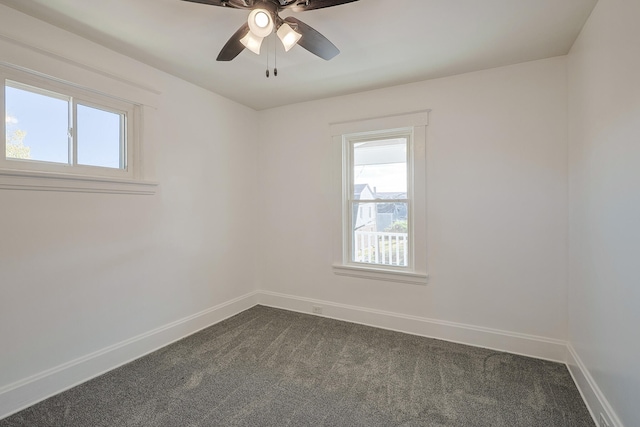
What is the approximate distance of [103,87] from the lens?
87.7 inches

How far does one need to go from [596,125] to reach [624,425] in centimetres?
165

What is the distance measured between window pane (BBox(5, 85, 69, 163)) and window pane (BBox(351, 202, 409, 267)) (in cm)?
266

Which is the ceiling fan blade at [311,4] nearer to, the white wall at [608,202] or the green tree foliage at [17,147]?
the white wall at [608,202]

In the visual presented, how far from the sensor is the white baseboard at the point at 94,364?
1.79m

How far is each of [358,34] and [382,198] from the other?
163cm

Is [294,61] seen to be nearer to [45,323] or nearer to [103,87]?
[103,87]

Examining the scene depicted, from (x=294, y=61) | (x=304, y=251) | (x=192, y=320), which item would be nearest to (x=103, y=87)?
(x=294, y=61)

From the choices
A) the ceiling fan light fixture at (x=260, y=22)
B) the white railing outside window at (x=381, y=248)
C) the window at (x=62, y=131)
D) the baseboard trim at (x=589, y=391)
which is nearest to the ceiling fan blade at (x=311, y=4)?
the ceiling fan light fixture at (x=260, y=22)

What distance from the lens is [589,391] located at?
5.94 ft

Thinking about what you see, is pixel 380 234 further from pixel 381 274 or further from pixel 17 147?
pixel 17 147

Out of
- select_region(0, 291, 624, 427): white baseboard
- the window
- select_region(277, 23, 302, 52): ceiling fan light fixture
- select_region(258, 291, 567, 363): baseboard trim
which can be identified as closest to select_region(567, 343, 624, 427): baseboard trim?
select_region(0, 291, 624, 427): white baseboard

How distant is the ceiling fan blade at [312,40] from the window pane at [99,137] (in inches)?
69.3

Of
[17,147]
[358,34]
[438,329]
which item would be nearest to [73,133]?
[17,147]

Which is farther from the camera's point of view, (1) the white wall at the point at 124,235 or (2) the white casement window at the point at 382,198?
(2) the white casement window at the point at 382,198
